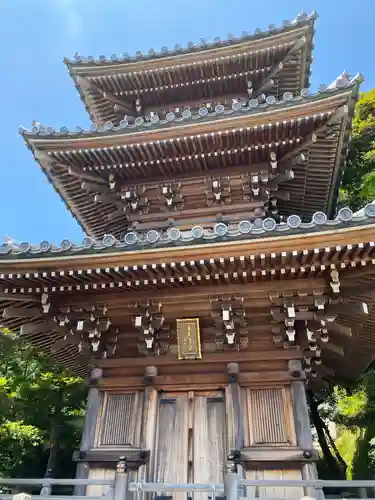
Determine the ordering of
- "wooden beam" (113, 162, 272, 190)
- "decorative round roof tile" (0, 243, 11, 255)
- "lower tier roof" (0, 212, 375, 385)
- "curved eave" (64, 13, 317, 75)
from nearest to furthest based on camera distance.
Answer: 1. "lower tier roof" (0, 212, 375, 385)
2. "decorative round roof tile" (0, 243, 11, 255)
3. "wooden beam" (113, 162, 272, 190)
4. "curved eave" (64, 13, 317, 75)

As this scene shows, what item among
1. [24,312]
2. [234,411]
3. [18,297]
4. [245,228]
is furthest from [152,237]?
[234,411]

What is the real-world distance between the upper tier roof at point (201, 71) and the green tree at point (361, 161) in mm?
5910

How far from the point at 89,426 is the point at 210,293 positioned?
124 inches

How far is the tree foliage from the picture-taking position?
1557cm

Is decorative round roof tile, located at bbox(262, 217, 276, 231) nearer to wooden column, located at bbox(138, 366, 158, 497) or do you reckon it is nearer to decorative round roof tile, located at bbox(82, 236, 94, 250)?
decorative round roof tile, located at bbox(82, 236, 94, 250)

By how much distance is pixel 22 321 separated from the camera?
7695 mm

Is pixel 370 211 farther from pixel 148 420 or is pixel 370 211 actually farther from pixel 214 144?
pixel 148 420

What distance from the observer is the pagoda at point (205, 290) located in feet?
20.2

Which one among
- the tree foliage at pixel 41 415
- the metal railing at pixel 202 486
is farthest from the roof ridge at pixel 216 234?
the tree foliage at pixel 41 415

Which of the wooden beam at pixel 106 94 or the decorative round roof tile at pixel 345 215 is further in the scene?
the wooden beam at pixel 106 94

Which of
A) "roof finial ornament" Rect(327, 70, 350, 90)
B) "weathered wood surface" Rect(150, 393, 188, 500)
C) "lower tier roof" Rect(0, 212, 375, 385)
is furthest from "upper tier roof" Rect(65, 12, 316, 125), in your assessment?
"weathered wood surface" Rect(150, 393, 188, 500)

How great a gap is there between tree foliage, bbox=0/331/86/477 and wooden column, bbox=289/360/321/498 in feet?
37.9

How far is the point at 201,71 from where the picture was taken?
11078mm

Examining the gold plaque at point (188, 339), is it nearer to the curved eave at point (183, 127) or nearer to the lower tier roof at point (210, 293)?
the lower tier roof at point (210, 293)
